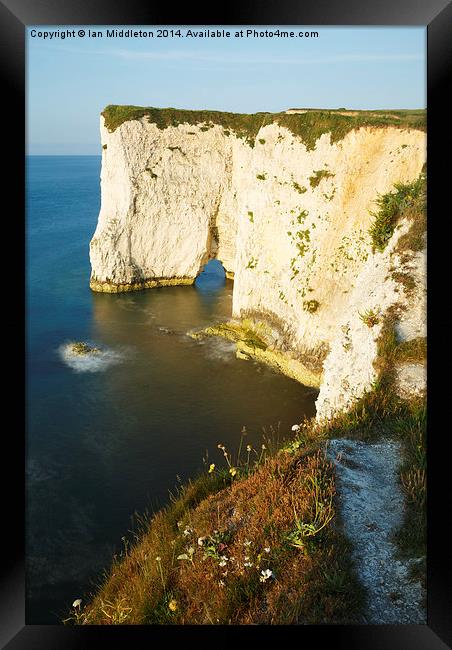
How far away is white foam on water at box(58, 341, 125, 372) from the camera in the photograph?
87.9ft

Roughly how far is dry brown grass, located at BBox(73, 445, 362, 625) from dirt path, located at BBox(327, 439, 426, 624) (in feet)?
0.61

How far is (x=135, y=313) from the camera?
1356 inches

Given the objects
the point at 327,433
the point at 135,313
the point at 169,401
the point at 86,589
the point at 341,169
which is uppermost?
the point at 341,169

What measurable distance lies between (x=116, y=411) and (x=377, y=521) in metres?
17.7

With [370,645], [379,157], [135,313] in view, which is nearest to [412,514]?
[370,645]

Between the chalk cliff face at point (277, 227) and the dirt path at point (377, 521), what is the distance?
2.25 metres

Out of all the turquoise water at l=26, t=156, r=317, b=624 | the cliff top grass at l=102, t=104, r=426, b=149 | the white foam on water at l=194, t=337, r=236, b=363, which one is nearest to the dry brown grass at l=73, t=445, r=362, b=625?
the turquoise water at l=26, t=156, r=317, b=624

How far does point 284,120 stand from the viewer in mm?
27594

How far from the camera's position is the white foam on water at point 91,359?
87.9 ft

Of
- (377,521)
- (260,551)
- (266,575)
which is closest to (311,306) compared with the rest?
(377,521)

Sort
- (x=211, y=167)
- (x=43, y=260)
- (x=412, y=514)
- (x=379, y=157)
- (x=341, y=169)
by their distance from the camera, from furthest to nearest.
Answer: (x=43, y=260), (x=211, y=167), (x=341, y=169), (x=379, y=157), (x=412, y=514)

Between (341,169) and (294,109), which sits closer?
(341,169)

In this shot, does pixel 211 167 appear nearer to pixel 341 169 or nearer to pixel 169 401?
pixel 341 169
